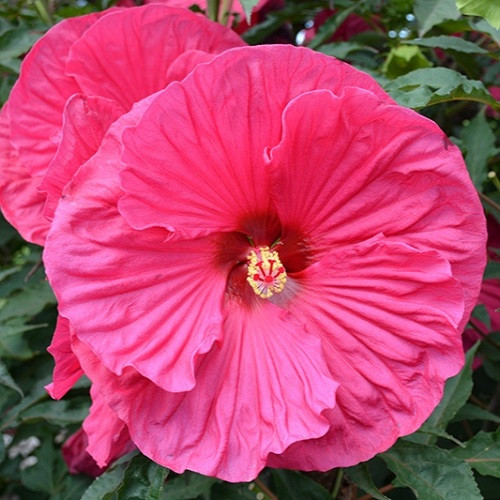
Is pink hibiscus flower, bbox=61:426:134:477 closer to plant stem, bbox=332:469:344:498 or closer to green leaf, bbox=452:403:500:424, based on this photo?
plant stem, bbox=332:469:344:498

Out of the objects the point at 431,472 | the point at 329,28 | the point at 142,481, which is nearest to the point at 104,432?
the point at 142,481

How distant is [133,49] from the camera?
967 millimetres

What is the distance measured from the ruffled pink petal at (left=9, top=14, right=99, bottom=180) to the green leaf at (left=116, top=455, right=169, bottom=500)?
44cm

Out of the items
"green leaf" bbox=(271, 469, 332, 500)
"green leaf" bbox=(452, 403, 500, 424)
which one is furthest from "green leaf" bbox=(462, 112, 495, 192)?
"green leaf" bbox=(271, 469, 332, 500)

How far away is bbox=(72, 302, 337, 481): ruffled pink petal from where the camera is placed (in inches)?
31.2

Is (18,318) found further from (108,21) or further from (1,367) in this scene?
(108,21)

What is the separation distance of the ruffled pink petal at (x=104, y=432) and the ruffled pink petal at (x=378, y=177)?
34 cm

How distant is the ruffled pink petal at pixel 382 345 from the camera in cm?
81

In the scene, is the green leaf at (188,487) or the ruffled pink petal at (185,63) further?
the green leaf at (188,487)

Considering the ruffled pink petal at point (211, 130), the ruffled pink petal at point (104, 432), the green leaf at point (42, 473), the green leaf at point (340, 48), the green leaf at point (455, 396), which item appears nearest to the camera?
the ruffled pink petal at point (211, 130)

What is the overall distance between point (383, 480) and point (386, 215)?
27.9 inches

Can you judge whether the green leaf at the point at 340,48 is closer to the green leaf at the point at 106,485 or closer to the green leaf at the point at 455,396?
the green leaf at the point at 455,396

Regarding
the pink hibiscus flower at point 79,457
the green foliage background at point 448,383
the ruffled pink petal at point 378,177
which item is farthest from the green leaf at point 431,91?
the pink hibiscus flower at point 79,457

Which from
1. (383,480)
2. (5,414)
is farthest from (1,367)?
(383,480)
